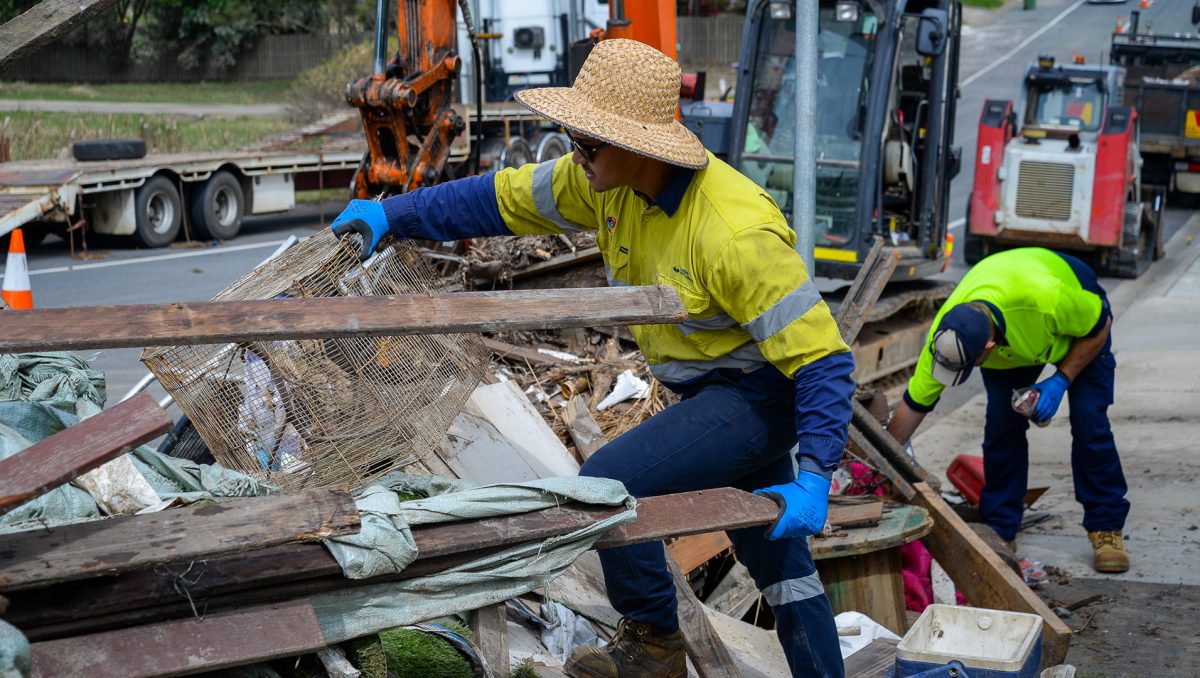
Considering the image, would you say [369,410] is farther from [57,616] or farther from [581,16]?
[581,16]

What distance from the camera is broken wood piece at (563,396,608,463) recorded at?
17.6 ft

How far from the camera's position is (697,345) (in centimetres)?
340

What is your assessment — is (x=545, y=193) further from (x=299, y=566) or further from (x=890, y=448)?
(x=890, y=448)

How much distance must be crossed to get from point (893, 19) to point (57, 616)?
767 centimetres

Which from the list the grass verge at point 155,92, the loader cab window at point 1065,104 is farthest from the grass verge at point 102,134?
the loader cab window at point 1065,104

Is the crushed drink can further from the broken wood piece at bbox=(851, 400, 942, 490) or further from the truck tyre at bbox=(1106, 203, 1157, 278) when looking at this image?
the truck tyre at bbox=(1106, 203, 1157, 278)

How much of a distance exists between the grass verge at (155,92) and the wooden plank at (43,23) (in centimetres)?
2749

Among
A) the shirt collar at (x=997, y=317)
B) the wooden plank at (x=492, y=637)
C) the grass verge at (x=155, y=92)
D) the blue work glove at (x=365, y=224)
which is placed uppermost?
the blue work glove at (x=365, y=224)

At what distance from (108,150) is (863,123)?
8.35 m

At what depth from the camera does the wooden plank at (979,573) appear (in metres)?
4.43

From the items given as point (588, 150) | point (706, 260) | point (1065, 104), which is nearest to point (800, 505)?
point (706, 260)

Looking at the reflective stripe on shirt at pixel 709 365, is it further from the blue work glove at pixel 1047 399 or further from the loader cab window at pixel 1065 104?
the loader cab window at pixel 1065 104

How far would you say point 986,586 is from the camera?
4875 mm

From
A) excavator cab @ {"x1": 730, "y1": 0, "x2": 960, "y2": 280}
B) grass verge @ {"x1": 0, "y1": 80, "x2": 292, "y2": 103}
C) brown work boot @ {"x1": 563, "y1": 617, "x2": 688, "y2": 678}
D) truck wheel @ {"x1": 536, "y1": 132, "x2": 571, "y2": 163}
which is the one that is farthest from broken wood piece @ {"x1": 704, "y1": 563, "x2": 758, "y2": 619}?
grass verge @ {"x1": 0, "y1": 80, "x2": 292, "y2": 103}
